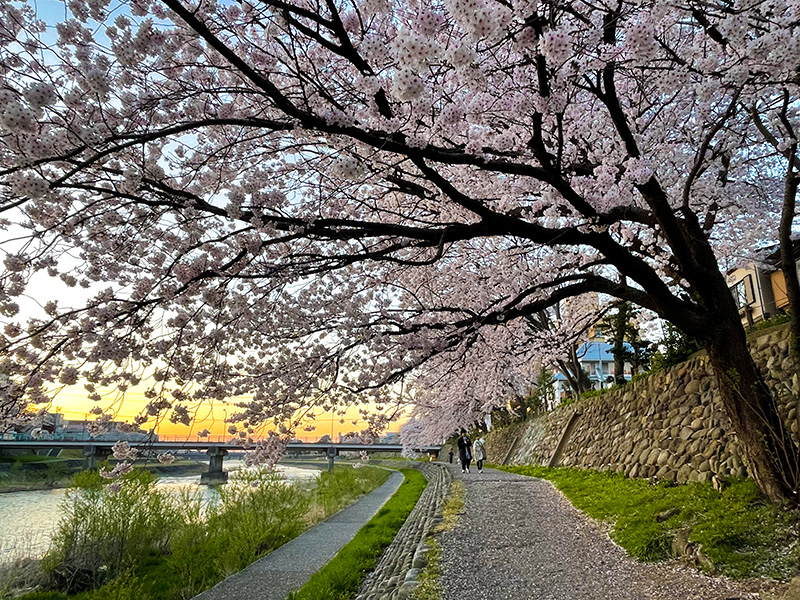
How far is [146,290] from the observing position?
5.28 m

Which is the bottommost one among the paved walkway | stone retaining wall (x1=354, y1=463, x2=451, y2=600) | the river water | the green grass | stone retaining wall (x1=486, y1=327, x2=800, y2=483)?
the river water

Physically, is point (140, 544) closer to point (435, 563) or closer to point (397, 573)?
point (397, 573)

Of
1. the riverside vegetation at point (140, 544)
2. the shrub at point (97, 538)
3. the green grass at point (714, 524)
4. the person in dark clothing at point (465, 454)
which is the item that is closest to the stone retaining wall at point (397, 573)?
the green grass at point (714, 524)

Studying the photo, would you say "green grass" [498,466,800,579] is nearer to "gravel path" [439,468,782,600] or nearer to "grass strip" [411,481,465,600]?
"gravel path" [439,468,782,600]

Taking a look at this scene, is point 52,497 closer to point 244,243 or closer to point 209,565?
point 209,565

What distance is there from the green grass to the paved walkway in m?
4.88

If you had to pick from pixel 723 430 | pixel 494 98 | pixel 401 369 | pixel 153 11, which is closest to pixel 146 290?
pixel 153 11

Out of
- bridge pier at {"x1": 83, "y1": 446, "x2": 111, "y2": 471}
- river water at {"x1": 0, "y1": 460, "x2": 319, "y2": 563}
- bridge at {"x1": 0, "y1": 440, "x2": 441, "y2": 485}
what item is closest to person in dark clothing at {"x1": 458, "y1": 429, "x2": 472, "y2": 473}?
bridge at {"x1": 0, "y1": 440, "x2": 441, "y2": 485}

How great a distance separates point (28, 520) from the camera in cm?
1719

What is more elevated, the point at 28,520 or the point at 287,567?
the point at 287,567

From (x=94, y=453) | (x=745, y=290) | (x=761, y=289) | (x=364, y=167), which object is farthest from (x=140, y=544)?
(x=94, y=453)

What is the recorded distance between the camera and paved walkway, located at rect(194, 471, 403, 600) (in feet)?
23.8

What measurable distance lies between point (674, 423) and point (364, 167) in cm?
908

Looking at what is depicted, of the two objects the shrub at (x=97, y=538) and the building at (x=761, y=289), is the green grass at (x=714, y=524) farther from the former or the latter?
the building at (x=761, y=289)
